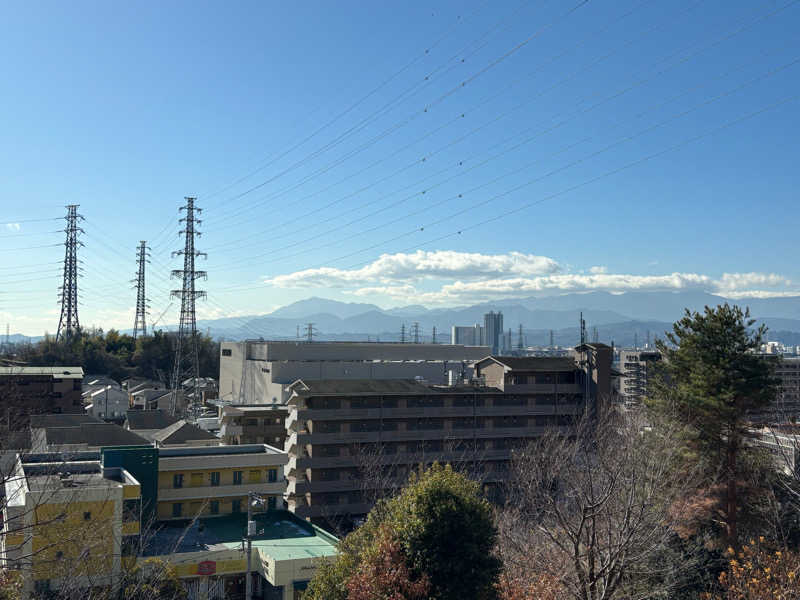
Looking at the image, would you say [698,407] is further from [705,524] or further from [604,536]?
[604,536]

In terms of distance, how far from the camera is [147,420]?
125ft

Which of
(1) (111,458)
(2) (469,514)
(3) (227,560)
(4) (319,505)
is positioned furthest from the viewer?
(4) (319,505)

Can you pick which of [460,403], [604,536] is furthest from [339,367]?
[604,536]

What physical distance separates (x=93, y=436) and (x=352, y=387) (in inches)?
446

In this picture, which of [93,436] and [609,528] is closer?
[609,528]

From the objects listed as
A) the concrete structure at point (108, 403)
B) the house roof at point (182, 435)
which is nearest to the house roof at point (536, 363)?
the house roof at point (182, 435)

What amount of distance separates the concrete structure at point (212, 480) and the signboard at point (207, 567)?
5247 millimetres

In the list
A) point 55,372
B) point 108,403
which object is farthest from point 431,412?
point 108,403

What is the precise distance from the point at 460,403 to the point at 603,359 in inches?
309

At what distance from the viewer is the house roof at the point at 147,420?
37531mm

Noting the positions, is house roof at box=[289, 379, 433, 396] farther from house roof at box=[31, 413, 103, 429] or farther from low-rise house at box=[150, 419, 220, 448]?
house roof at box=[31, 413, 103, 429]

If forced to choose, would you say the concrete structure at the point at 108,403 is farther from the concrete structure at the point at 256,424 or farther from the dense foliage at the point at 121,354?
the concrete structure at the point at 256,424

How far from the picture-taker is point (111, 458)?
857 inches

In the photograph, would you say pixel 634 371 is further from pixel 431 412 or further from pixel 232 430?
pixel 232 430
